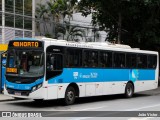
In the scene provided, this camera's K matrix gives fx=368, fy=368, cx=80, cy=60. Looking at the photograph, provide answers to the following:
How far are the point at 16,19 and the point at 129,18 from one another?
1094 cm

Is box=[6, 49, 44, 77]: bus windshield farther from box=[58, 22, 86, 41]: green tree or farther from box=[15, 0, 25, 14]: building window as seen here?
box=[58, 22, 86, 41]: green tree

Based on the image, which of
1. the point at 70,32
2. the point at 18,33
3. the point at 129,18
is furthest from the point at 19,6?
the point at 129,18

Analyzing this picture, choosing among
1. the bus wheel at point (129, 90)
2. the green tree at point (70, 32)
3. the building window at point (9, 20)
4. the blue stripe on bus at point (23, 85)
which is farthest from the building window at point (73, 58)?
the green tree at point (70, 32)

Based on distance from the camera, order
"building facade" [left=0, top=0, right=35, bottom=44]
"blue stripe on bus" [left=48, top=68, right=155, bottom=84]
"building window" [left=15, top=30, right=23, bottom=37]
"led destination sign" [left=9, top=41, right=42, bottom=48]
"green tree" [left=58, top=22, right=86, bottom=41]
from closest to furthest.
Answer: "led destination sign" [left=9, top=41, right=42, bottom=48]
"blue stripe on bus" [left=48, top=68, right=155, bottom=84]
"building facade" [left=0, top=0, right=35, bottom=44]
"building window" [left=15, top=30, right=23, bottom=37]
"green tree" [left=58, top=22, right=86, bottom=41]

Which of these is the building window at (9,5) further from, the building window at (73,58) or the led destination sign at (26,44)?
the led destination sign at (26,44)

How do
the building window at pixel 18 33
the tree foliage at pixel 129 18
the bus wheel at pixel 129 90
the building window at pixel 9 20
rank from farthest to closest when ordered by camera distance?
the building window at pixel 18 33, the building window at pixel 9 20, the tree foliage at pixel 129 18, the bus wheel at pixel 129 90

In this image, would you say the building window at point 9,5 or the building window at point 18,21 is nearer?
the building window at point 9,5

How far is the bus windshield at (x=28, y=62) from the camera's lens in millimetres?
14953

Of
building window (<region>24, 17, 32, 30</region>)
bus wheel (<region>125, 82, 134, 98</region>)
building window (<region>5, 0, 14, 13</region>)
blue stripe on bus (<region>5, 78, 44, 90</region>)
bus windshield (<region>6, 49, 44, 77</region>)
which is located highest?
building window (<region>5, 0, 14, 13</region>)

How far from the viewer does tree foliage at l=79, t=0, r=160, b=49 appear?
29031mm

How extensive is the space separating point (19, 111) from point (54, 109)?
1.73m

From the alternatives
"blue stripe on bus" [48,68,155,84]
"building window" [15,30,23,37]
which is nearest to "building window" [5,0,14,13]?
"building window" [15,30,23,37]

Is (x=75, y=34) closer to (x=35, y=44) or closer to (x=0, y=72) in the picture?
(x=0, y=72)

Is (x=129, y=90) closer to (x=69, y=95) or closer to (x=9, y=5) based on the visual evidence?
(x=69, y=95)
